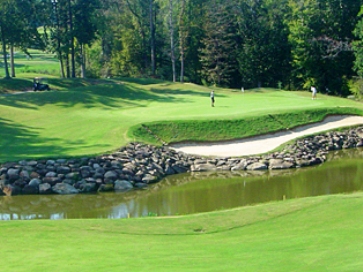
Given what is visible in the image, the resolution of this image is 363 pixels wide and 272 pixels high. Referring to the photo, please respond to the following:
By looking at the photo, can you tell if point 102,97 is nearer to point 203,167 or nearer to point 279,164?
point 203,167

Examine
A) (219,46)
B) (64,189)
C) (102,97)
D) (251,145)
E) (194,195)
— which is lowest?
(194,195)

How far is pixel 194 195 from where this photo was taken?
26906 mm

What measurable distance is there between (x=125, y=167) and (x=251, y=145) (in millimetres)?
9910

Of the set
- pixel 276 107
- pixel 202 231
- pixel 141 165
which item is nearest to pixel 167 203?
pixel 141 165

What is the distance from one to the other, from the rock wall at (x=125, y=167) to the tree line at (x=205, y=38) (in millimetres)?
27977

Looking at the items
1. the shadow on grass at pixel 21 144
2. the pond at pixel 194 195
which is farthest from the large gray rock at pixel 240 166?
the shadow on grass at pixel 21 144

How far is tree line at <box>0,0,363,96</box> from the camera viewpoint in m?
62.3

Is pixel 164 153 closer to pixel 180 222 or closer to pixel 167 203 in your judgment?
pixel 167 203

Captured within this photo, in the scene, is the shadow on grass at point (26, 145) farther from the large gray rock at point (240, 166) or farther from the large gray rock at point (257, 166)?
the large gray rock at point (257, 166)

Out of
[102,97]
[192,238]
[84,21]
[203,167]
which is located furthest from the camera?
[84,21]

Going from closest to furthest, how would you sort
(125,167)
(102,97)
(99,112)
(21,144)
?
(125,167) < (21,144) < (99,112) < (102,97)

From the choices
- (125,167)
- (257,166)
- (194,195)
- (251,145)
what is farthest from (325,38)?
(194,195)

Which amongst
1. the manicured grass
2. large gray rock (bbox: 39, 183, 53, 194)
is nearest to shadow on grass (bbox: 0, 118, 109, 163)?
large gray rock (bbox: 39, 183, 53, 194)

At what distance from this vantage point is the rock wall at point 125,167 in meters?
27.2
